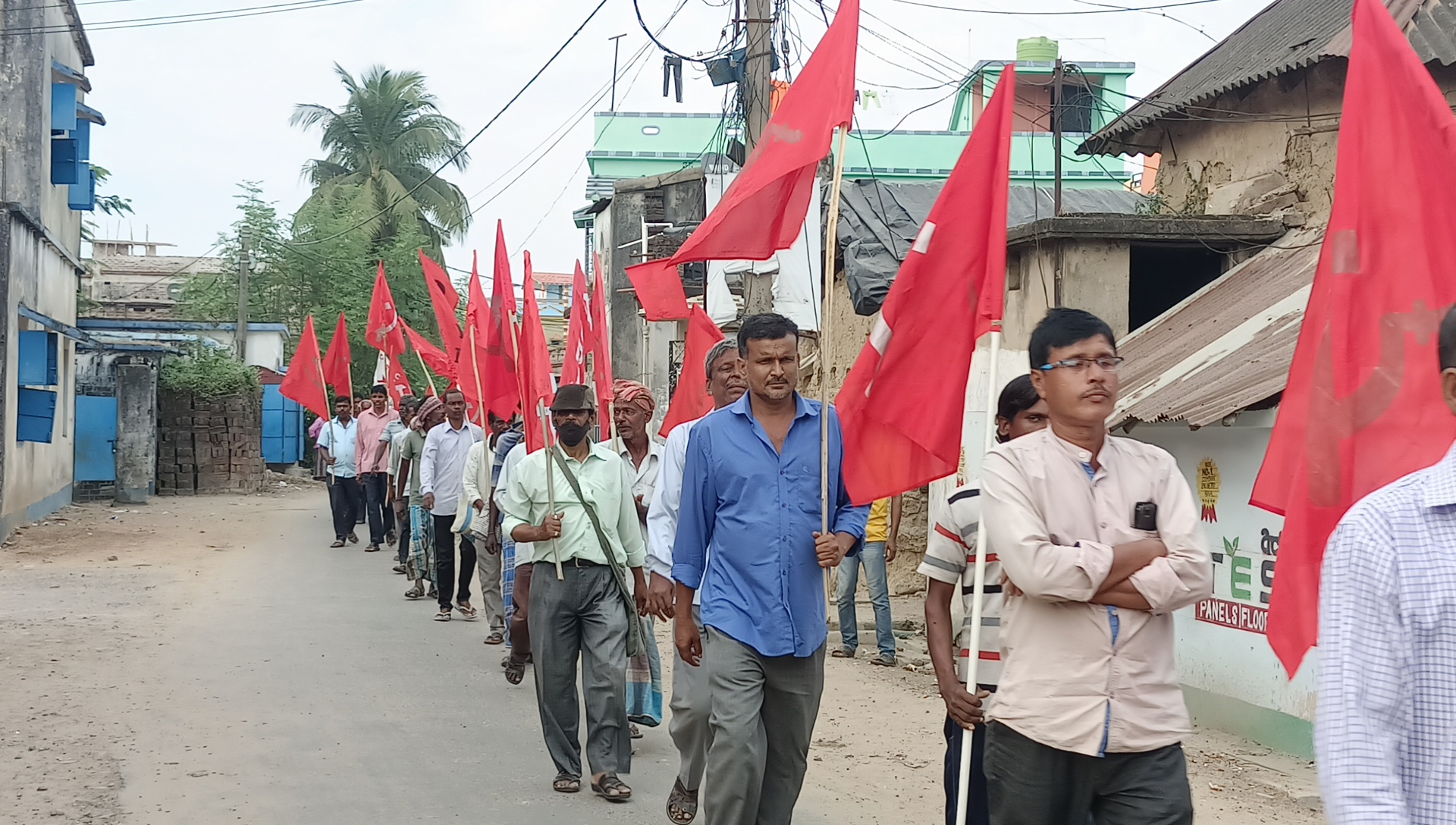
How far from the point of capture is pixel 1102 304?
10812 mm

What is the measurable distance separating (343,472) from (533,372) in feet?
39.0

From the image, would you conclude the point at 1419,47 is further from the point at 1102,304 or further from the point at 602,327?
the point at 602,327

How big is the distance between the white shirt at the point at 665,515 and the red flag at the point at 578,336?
4056mm

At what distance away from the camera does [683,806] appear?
20.0 ft

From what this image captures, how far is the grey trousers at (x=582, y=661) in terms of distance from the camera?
687cm

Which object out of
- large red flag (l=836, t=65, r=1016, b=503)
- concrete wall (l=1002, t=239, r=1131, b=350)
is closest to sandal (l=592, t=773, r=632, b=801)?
large red flag (l=836, t=65, r=1016, b=503)

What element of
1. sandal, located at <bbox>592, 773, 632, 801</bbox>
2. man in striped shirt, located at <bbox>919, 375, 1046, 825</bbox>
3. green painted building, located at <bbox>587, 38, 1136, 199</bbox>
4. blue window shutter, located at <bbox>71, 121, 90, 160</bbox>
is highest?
green painted building, located at <bbox>587, 38, 1136, 199</bbox>

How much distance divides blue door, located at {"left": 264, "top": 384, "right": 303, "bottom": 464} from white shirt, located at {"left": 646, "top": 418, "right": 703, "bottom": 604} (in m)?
31.3

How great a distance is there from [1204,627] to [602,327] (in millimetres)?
4309

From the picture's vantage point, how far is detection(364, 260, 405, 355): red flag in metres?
17.6

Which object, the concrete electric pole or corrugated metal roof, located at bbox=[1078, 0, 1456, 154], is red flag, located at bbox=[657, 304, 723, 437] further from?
the concrete electric pole

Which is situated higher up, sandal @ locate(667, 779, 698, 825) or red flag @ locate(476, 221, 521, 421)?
red flag @ locate(476, 221, 521, 421)

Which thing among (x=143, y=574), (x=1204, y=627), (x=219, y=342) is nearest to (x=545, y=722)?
(x=1204, y=627)

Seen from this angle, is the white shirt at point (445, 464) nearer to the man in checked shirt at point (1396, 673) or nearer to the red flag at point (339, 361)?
the red flag at point (339, 361)
